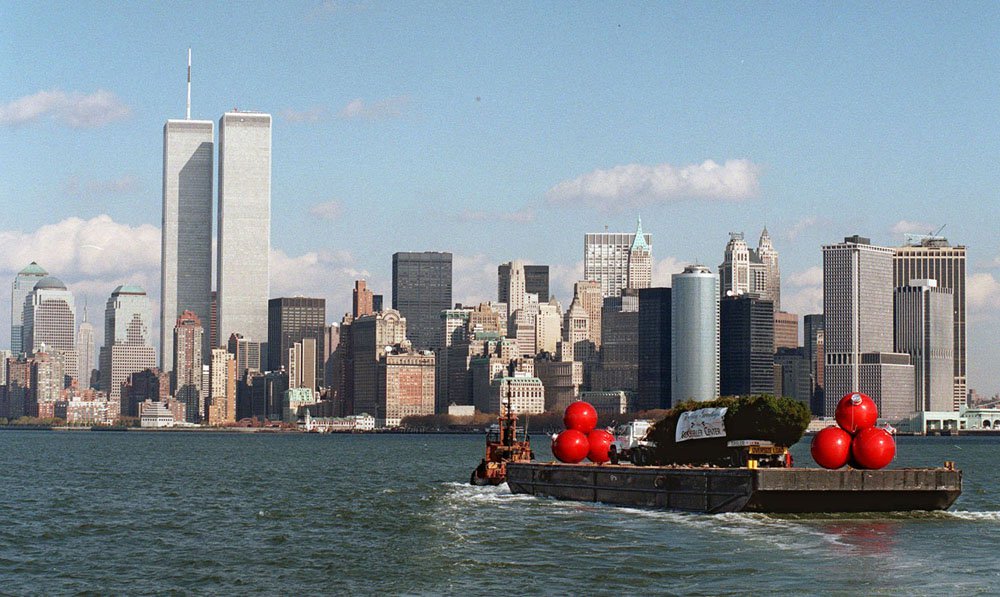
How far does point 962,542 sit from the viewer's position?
72.2 meters

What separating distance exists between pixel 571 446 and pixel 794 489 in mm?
22283

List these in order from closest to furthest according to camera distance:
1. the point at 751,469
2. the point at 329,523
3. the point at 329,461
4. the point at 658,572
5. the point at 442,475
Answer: the point at 658,572 → the point at 751,469 → the point at 329,523 → the point at 442,475 → the point at 329,461

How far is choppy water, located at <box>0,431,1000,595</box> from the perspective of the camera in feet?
201

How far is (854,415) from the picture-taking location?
82625 millimetres

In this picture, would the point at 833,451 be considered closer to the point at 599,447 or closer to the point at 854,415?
the point at 854,415

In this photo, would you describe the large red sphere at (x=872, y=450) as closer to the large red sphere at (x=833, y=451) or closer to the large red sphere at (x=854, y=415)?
the large red sphere at (x=833, y=451)

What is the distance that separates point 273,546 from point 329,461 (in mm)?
122392

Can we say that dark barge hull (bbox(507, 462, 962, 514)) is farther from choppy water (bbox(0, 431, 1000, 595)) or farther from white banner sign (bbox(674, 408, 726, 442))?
white banner sign (bbox(674, 408, 726, 442))

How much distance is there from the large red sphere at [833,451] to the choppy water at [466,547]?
282 cm

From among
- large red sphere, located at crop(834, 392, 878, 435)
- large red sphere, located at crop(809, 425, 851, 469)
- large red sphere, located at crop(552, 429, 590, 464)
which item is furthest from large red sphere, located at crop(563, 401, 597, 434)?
large red sphere, located at crop(809, 425, 851, 469)

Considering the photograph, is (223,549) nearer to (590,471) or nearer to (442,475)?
(590,471)

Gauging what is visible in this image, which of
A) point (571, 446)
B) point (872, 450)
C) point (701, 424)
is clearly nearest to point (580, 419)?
point (571, 446)

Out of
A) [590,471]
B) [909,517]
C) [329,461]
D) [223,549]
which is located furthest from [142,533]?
[329,461]

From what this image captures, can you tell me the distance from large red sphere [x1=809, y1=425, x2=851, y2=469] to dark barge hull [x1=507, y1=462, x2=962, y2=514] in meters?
0.87
